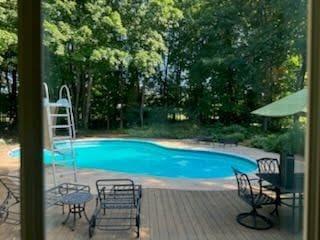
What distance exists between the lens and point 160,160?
225 inches

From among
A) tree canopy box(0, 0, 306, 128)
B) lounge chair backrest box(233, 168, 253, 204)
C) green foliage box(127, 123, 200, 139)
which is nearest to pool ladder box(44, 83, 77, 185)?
tree canopy box(0, 0, 306, 128)

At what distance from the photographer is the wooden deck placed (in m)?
3.12

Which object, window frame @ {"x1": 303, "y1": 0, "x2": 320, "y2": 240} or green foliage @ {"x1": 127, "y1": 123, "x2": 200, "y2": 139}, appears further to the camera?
green foliage @ {"x1": 127, "y1": 123, "x2": 200, "y2": 139}

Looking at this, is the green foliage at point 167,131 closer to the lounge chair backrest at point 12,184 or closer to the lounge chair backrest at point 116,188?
the lounge chair backrest at point 116,188

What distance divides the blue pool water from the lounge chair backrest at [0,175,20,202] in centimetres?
341

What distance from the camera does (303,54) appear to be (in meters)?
1.28

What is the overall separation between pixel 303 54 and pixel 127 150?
4.20m

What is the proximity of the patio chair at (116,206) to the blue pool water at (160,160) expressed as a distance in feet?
1.71

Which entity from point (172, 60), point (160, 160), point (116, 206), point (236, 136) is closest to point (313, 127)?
point (116, 206)

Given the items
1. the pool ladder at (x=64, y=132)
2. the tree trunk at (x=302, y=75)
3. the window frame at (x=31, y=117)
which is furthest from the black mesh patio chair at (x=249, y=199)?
the window frame at (x=31, y=117)

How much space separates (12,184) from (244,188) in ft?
9.58

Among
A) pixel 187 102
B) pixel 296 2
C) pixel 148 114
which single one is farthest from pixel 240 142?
pixel 296 2

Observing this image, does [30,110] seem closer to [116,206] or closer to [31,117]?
[31,117]

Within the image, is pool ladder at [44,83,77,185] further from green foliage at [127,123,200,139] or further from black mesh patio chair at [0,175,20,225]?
green foliage at [127,123,200,139]
